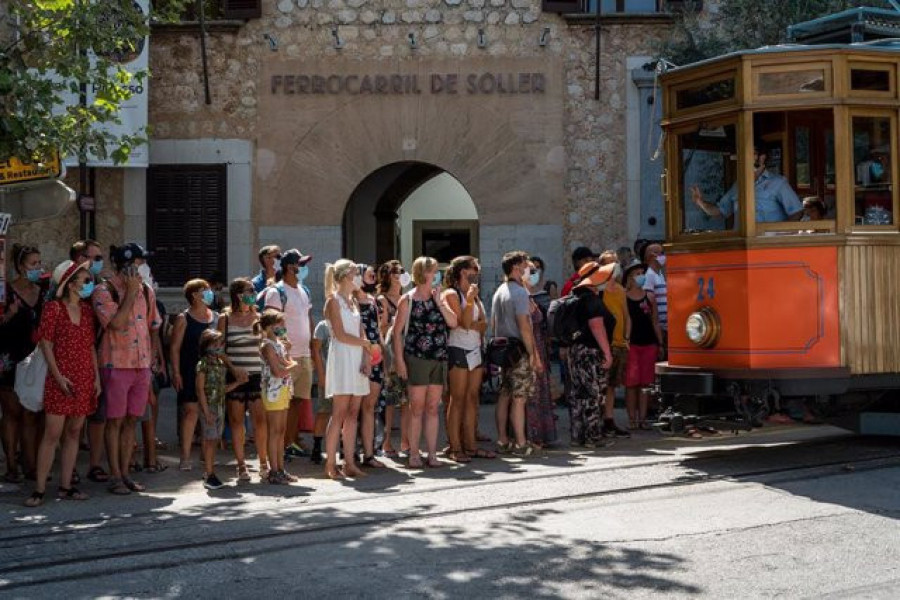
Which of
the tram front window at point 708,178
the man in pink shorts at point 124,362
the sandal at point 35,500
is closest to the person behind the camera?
the sandal at point 35,500

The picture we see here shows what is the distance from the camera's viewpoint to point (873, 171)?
10.4 meters

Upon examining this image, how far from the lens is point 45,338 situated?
980 cm

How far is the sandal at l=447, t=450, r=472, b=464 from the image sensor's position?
38.0 feet

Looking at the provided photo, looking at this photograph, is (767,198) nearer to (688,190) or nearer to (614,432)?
(688,190)

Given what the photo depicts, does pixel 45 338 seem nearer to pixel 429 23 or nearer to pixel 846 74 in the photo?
pixel 846 74

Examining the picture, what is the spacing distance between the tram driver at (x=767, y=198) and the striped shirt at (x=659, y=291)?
330cm

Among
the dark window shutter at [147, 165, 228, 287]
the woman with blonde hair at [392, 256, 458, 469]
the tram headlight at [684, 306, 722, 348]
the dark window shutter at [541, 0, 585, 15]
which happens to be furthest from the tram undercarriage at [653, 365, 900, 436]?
the dark window shutter at [147, 165, 228, 287]

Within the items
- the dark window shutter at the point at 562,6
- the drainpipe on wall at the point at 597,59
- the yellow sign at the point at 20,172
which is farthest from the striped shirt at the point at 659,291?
the dark window shutter at the point at 562,6

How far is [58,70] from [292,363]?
9.81 ft

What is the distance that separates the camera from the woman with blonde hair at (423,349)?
11398 mm

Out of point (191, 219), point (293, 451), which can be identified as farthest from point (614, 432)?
point (191, 219)

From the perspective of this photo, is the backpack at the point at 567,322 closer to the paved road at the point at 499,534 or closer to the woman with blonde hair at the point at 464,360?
the woman with blonde hair at the point at 464,360

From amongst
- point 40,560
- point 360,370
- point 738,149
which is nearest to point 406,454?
point 360,370

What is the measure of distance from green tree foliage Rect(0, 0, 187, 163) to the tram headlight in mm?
4911
